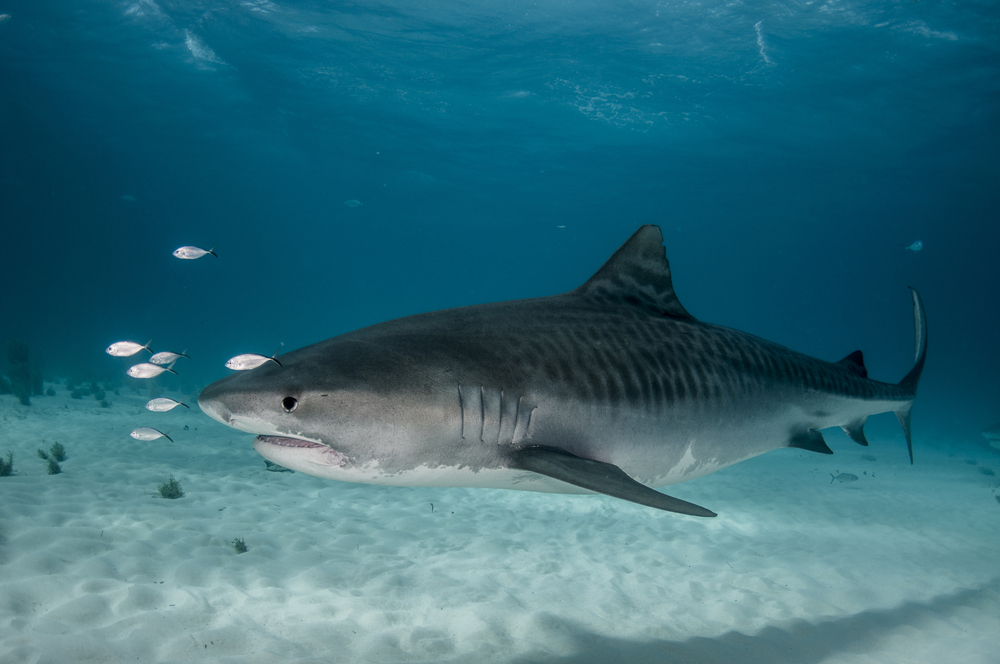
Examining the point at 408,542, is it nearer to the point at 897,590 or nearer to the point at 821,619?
the point at 821,619

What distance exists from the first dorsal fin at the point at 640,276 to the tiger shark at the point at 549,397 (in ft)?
0.03

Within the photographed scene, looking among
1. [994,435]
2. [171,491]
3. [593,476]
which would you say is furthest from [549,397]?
[994,435]

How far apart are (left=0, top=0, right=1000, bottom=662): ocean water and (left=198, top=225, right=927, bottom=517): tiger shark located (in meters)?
1.47

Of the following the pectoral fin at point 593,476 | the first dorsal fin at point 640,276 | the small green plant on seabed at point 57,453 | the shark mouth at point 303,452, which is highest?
the first dorsal fin at point 640,276

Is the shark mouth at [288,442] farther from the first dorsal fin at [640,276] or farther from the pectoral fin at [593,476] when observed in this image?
the first dorsal fin at [640,276]

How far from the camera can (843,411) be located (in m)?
4.03

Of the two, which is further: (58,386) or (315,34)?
(315,34)

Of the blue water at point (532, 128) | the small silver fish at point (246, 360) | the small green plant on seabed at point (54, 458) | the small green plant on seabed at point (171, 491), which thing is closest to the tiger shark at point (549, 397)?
the blue water at point (532, 128)

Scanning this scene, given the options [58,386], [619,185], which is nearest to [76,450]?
[58,386]

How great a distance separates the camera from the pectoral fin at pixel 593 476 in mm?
1963

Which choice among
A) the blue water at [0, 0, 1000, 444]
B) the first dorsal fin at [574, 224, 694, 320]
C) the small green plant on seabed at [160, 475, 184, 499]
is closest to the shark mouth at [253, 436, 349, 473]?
the blue water at [0, 0, 1000, 444]

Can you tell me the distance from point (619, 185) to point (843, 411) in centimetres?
3683

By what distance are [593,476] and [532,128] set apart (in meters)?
29.1

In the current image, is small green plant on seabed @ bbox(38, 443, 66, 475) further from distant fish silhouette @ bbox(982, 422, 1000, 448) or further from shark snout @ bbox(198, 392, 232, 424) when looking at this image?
distant fish silhouette @ bbox(982, 422, 1000, 448)
